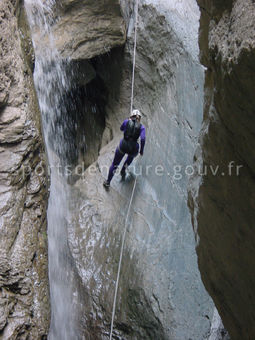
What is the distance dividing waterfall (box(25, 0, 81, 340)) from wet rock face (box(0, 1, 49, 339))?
1514 millimetres

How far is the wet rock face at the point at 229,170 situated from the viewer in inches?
69.5

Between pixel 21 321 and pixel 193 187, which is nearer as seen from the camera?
pixel 193 187

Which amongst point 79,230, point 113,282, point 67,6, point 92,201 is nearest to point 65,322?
point 113,282

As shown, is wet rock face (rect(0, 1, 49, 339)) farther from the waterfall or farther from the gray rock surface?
the gray rock surface

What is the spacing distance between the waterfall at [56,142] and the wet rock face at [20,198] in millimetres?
1514

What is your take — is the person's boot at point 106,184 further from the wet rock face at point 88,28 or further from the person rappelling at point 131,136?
the wet rock face at point 88,28

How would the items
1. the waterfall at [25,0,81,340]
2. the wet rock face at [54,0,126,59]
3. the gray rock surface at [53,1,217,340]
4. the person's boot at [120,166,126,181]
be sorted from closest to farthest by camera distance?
the gray rock surface at [53,1,217,340]
the waterfall at [25,0,81,340]
the person's boot at [120,166,126,181]
the wet rock face at [54,0,126,59]

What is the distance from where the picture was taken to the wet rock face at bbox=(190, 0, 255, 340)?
177cm

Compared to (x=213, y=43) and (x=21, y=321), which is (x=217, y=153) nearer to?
(x=213, y=43)

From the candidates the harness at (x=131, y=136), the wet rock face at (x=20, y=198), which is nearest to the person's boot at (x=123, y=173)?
the harness at (x=131, y=136)

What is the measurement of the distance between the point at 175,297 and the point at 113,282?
1116 mm

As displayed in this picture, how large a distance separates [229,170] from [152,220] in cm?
428

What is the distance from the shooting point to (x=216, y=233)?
8.40ft

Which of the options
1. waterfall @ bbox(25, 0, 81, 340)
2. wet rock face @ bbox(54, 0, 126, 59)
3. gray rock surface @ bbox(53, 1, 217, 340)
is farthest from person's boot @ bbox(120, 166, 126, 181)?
wet rock face @ bbox(54, 0, 126, 59)
